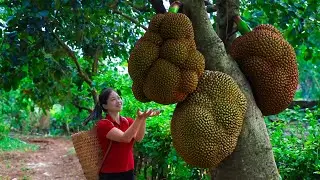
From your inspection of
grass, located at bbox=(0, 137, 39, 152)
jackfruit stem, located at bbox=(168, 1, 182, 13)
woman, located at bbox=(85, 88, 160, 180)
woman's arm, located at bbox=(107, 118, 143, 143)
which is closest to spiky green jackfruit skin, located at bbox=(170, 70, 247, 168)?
jackfruit stem, located at bbox=(168, 1, 182, 13)

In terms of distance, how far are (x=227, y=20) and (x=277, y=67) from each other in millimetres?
283

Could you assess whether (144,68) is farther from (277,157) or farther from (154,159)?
(154,159)

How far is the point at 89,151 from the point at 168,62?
1.45 metres

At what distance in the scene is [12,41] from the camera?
2811 millimetres

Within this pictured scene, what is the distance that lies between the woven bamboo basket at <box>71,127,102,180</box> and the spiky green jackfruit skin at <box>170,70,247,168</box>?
1.35 meters

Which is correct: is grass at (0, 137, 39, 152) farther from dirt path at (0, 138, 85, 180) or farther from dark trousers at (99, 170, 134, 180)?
dark trousers at (99, 170, 134, 180)

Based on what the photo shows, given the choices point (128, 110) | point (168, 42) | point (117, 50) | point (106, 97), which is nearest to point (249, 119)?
point (168, 42)

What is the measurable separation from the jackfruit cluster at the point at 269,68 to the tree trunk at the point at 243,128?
0.05 meters

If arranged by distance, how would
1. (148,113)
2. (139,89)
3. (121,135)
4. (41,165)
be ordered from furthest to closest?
(41,165) → (121,135) → (148,113) → (139,89)

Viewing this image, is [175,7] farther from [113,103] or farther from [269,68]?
[113,103]

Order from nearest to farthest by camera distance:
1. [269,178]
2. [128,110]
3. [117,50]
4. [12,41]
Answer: [269,178]
[12,41]
[117,50]
[128,110]

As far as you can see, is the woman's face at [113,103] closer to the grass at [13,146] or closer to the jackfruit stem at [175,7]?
the jackfruit stem at [175,7]

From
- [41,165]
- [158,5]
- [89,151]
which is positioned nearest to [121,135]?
[89,151]

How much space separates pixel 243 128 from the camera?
1.48 meters
